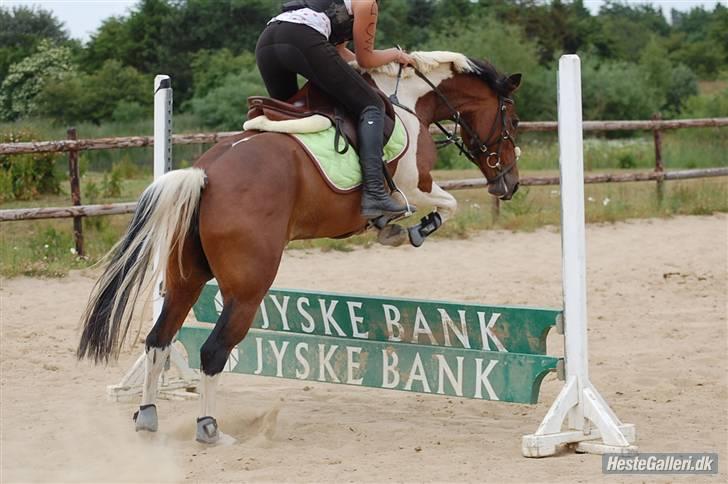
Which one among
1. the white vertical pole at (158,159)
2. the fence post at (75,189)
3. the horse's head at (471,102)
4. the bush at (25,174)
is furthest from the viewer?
the bush at (25,174)

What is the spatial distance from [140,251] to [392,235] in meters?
1.40

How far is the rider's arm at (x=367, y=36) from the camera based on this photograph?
5.28m

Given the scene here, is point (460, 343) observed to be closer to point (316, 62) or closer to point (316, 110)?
point (316, 110)

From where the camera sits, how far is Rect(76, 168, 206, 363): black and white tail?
4.79 metres

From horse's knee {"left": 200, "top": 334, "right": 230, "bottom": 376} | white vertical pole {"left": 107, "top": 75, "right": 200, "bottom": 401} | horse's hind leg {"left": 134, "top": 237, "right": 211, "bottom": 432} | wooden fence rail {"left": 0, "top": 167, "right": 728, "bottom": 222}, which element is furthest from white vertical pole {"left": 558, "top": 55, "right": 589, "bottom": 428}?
wooden fence rail {"left": 0, "top": 167, "right": 728, "bottom": 222}

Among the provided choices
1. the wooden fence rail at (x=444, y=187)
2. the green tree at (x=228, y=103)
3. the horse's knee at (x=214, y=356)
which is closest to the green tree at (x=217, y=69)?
the green tree at (x=228, y=103)

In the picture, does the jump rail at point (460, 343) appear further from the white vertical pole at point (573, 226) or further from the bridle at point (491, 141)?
the bridle at point (491, 141)

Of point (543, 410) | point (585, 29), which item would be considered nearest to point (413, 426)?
point (543, 410)

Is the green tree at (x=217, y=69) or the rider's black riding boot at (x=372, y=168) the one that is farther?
the green tree at (x=217, y=69)

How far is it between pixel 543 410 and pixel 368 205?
5.53ft

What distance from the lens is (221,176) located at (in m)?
4.90

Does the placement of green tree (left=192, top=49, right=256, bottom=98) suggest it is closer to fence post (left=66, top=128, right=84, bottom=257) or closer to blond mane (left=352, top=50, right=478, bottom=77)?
fence post (left=66, top=128, right=84, bottom=257)

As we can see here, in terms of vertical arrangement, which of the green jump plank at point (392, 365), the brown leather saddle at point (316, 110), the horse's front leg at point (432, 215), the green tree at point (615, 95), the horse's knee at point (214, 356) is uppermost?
the green tree at point (615, 95)

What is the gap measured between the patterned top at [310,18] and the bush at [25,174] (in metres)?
8.75
